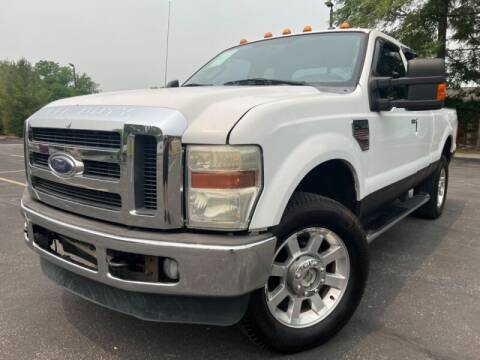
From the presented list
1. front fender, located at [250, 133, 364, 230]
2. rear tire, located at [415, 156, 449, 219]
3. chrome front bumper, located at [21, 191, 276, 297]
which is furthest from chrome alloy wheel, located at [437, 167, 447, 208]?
chrome front bumper, located at [21, 191, 276, 297]

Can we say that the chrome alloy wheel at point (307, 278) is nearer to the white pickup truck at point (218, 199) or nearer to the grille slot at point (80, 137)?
the white pickup truck at point (218, 199)

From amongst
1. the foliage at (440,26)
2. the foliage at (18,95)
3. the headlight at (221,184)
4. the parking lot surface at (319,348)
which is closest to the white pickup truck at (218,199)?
the headlight at (221,184)

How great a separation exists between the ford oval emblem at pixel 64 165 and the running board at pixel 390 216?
5.96ft

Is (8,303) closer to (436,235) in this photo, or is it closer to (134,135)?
(134,135)

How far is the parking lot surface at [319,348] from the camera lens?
2.28m

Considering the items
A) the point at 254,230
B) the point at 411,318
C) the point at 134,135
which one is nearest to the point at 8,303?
the point at 134,135

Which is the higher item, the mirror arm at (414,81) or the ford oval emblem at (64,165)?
the mirror arm at (414,81)

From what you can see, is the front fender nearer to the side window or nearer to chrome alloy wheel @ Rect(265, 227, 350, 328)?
chrome alloy wheel @ Rect(265, 227, 350, 328)

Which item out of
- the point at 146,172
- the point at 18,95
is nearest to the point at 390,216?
the point at 146,172

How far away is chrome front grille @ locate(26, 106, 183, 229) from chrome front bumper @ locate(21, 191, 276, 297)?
0.08 metres

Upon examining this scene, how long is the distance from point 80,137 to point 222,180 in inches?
32.1

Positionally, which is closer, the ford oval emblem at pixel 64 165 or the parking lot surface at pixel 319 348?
the ford oval emblem at pixel 64 165

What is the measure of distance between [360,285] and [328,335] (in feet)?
1.12

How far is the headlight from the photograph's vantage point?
5.93 ft
